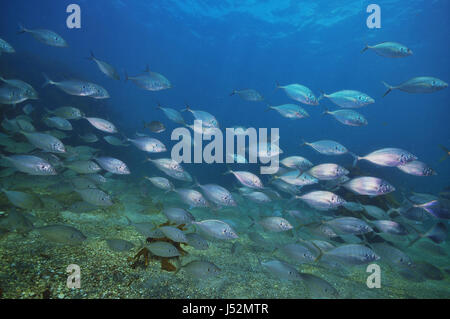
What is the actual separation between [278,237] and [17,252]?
5722 mm

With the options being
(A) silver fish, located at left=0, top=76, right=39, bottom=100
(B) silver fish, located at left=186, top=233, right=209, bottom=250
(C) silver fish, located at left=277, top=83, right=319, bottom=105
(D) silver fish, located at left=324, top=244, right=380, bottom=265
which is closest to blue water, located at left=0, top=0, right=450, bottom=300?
(C) silver fish, located at left=277, top=83, right=319, bottom=105

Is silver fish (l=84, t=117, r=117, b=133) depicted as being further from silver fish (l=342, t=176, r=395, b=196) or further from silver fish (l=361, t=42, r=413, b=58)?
silver fish (l=361, t=42, r=413, b=58)

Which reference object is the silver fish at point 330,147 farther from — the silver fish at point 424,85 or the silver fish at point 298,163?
the silver fish at point 424,85

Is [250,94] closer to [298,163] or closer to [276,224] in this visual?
[298,163]

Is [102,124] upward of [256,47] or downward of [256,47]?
downward

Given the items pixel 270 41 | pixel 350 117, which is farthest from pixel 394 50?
pixel 270 41

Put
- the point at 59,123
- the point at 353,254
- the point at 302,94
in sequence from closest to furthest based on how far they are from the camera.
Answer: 1. the point at 353,254
2. the point at 59,123
3. the point at 302,94

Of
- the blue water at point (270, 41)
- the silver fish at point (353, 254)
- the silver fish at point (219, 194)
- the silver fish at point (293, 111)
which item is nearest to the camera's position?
the silver fish at point (353, 254)

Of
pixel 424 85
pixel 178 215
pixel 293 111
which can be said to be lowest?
pixel 178 215

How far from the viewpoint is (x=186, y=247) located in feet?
14.2

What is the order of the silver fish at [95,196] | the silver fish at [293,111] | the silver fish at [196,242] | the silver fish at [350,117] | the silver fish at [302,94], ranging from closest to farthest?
the silver fish at [196,242] → the silver fish at [95,196] → the silver fish at [350,117] → the silver fish at [302,94] → the silver fish at [293,111]

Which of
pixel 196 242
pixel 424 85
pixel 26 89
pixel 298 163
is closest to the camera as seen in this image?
pixel 196 242

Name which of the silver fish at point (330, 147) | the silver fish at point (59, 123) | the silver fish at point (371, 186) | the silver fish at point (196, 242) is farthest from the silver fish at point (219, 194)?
the silver fish at point (59, 123)
